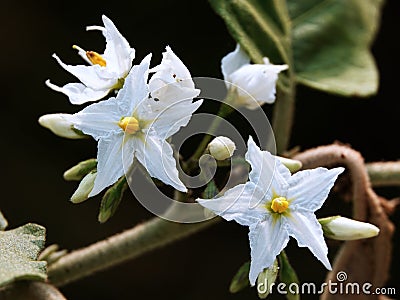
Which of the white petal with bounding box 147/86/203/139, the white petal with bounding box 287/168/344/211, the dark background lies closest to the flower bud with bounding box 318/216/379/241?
the white petal with bounding box 287/168/344/211

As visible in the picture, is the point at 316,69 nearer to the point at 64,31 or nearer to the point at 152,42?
the point at 152,42

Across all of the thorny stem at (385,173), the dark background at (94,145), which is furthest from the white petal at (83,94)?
the dark background at (94,145)

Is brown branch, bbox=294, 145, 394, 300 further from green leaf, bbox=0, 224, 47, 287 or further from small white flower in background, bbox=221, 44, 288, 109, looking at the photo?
green leaf, bbox=0, 224, 47, 287

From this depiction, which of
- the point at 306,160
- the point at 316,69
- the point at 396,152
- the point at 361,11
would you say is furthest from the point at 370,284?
the point at 396,152

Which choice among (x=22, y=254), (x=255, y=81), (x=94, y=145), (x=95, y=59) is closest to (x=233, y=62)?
(x=255, y=81)

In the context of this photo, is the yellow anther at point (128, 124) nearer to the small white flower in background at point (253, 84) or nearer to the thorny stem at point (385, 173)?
the small white flower in background at point (253, 84)

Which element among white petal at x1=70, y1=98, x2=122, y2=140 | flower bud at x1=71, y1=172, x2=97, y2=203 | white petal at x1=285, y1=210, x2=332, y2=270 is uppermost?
white petal at x1=70, y1=98, x2=122, y2=140
